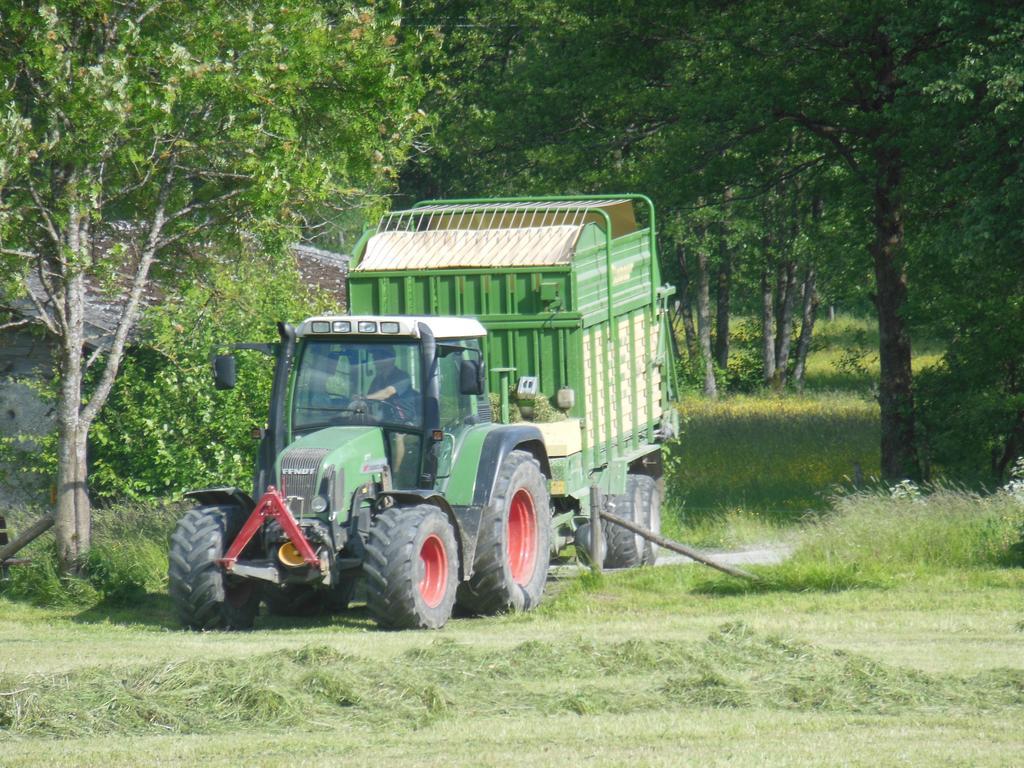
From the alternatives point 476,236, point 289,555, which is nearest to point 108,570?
point 289,555

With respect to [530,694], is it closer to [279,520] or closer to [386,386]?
[279,520]

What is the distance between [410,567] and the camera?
11906 millimetres

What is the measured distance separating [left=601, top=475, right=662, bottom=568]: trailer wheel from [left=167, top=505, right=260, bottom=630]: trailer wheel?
493 cm

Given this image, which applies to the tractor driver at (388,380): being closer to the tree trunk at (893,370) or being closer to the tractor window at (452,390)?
the tractor window at (452,390)

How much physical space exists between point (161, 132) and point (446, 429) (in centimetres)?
396

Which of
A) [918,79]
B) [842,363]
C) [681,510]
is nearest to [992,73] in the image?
[918,79]

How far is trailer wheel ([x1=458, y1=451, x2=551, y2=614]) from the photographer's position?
42.8 feet

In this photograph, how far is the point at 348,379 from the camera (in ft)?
43.0

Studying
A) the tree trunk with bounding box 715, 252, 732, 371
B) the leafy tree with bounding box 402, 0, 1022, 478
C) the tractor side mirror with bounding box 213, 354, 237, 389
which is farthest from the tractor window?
the tree trunk with bounding box 715, 252, 732, 371

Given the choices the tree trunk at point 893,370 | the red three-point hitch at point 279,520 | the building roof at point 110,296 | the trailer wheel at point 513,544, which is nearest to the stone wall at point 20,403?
the building roof at point 110,296

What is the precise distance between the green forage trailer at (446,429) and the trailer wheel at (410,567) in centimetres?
2

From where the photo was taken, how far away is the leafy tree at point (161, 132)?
1391 cm

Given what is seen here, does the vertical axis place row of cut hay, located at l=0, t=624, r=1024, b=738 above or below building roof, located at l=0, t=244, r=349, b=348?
below

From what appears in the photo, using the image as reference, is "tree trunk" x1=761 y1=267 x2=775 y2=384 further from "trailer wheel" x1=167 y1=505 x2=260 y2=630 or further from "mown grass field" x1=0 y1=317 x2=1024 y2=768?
"trailer wheel" x1=167 y1=505 x2=260 y2=630
